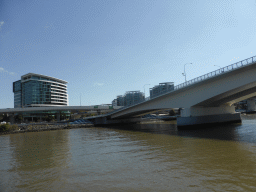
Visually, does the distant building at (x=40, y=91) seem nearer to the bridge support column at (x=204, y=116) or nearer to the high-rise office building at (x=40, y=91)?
the high-rise office building at (x=40, y=91)

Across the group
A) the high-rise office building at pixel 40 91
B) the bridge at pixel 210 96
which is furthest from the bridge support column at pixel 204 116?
the high-rise office building at pixel 40 91

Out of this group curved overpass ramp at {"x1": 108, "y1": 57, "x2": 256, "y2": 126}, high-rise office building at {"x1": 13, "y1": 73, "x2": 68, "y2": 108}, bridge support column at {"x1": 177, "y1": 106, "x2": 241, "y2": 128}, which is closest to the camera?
curved overpass ramp at {"x1": 108, "y1": 57, "x2": 256, "y2": 126}

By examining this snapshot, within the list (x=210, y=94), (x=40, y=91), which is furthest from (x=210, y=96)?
(x=40, y=91)

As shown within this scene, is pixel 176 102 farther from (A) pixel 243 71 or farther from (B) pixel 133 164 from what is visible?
(B) pixel 133 164

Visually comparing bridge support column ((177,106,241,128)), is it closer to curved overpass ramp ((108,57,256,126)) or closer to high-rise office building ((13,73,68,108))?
curved overpass ramp ((108,57,256,126))

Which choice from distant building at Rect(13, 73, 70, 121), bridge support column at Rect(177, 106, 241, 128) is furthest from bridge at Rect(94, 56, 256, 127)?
distant building at Rect(13, 73, 70, 121)

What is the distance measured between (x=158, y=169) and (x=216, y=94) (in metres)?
25.4

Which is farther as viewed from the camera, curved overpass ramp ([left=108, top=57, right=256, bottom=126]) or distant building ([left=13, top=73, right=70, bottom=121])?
distant building ([left=13, top=73, right=70, bottom=121])

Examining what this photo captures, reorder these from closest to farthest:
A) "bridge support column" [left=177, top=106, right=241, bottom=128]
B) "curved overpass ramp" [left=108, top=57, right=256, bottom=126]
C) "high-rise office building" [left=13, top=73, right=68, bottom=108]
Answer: "curved overpass ramp" [left=108, top=57, right=256, bottom=126], "bridge support column" [left=177, top=106, right=241, bottom=128], "high-rise office building" [left=13, top=73, right=68, bottom=108]

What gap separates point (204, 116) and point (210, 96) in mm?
7286

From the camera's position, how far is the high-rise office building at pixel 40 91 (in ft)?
389

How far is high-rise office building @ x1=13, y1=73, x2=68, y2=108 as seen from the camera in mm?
118562

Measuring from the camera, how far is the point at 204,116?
37875mm

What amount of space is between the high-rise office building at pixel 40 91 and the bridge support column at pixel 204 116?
103039mm
